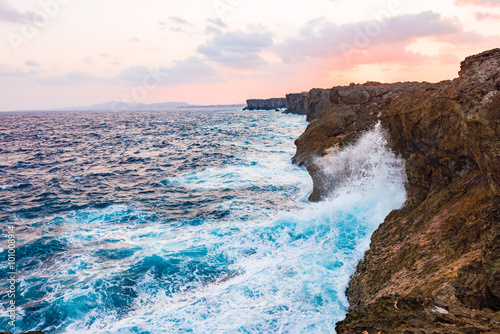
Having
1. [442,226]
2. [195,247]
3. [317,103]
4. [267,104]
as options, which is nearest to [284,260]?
[195,247]

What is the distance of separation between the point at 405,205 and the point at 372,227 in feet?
5.38

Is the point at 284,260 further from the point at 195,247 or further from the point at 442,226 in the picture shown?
the point at 442,226

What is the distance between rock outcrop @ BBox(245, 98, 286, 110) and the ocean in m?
163

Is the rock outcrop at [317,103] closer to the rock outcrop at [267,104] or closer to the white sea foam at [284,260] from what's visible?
the white sea foam at [284,260]

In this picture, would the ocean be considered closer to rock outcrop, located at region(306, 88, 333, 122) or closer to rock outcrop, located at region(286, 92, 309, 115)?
rock outcrop, located at region(306, 88, 333, 122)

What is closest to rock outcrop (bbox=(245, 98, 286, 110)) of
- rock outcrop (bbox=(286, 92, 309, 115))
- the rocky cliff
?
rock outcrop (bbox=(286, 92, 309, 115))

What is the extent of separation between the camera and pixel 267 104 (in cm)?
18462

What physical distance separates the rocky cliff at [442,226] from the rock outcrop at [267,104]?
17172cm

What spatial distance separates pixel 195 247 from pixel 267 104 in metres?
179

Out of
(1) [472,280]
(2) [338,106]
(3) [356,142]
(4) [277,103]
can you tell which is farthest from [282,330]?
(4) [277,103]

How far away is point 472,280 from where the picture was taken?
500 centimetres

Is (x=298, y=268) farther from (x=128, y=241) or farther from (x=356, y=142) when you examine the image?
(x=356, y=142)

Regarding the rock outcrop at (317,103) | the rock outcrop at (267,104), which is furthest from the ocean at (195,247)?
the rock outcrop at (267,104)

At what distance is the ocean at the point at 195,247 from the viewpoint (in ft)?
25.4
